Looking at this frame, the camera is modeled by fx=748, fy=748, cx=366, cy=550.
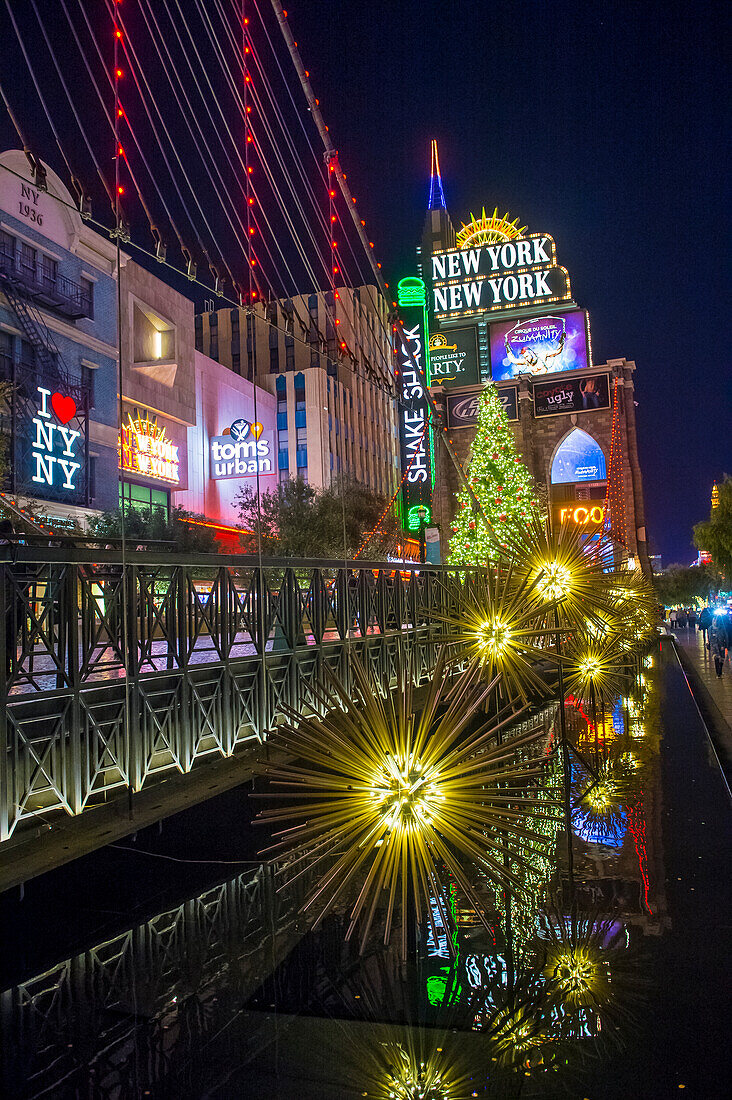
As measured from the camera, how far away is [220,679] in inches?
347

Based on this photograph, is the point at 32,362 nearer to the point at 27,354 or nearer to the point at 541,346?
the point at 27,354

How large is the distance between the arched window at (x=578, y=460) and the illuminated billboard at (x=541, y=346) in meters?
4.65

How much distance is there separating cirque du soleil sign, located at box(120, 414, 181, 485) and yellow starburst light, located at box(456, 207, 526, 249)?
30655mm

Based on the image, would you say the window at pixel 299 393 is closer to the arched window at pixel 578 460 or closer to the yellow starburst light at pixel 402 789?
the arched window at pixel 578 460

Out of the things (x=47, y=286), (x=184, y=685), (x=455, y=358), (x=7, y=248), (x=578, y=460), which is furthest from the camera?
(x=455, y=358)

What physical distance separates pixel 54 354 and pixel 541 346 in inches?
1277

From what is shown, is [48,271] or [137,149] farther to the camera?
[48,271]

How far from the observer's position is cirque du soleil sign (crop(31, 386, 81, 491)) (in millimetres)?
21953

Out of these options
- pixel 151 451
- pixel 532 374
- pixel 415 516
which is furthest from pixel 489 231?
pixel 151 451

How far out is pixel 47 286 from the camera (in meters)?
24.2

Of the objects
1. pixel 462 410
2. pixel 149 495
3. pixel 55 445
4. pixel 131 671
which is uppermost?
pixel 462 410

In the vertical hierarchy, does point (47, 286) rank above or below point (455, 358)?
below

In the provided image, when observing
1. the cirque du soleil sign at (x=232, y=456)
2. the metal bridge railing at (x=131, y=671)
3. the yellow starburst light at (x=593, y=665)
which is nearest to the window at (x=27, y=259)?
the cirque du soleil sign at (x=232, y=456)

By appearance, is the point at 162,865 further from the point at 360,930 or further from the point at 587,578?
the point at 587,578
